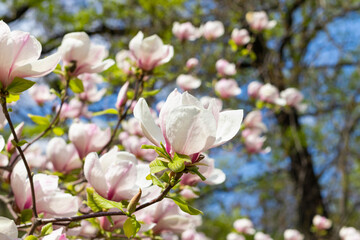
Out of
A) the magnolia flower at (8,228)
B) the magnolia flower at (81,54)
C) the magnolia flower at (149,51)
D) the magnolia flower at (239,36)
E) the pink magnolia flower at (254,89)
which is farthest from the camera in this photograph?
the magnolia flower at (239,36)

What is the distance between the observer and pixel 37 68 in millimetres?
563

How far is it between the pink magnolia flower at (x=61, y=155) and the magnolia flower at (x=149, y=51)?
0.30 meters

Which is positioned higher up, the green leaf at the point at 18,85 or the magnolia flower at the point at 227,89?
the green leaf at the point at 18,85

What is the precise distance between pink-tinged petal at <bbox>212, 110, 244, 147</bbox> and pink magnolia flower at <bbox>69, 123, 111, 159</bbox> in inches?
18.1

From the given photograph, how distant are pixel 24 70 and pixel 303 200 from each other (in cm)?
331

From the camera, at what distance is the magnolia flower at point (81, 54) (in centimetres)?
85

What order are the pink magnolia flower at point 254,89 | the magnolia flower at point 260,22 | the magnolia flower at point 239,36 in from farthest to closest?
the magnolia flower at point 260,22
the magnolia flower at point 239,36
the pink magnolia flower at point 254,89

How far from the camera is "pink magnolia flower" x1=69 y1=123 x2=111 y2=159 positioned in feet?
3.02

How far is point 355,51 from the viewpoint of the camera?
494 cm

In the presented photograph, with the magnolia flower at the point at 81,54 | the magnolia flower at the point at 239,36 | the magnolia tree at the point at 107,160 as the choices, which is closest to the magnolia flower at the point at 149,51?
the magnolia tree at the point at 107,160

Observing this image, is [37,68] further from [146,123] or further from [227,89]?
[227,89]

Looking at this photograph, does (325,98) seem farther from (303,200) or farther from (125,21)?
(125,21)

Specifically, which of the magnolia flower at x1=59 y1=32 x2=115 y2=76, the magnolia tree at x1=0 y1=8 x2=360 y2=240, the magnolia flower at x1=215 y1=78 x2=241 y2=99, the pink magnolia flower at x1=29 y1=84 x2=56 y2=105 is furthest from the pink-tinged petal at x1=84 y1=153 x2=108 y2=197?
the magnolia flower at x1=215 y1=78 x2=241 y2=99

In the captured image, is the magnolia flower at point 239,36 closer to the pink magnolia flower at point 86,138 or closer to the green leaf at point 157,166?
the pink magnolia flower at point 86,138
